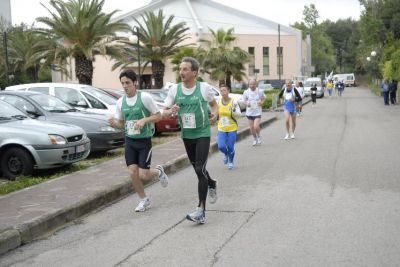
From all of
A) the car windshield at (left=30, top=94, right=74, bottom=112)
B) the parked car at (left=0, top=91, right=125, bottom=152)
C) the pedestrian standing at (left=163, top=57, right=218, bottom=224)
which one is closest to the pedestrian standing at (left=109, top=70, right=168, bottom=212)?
the pedestrian standing at (left=163, top=57, right=218, bottom=224)

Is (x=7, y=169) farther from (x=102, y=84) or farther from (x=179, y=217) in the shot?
(x=102, y=84)

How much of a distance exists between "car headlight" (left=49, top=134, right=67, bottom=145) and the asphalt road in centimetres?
191

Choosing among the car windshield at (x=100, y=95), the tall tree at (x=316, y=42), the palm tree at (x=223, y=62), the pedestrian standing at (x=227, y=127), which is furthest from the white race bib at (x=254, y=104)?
the tall tree at (x=316, y=42)

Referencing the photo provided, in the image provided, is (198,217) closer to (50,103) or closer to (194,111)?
(194,111)

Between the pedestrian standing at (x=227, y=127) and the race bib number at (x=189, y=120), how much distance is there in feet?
13.0

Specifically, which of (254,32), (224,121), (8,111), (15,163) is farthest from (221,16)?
(15,163)

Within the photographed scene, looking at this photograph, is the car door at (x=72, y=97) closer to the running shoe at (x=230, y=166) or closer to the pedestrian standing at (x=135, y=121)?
the running shoe at (x=230, y=166)

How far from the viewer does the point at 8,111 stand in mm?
10422

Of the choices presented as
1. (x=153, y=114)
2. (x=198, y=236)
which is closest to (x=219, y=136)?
(x=153, y=114)

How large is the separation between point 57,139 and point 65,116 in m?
2.30

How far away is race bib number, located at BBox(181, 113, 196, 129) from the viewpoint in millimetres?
6434

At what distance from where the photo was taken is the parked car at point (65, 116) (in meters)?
11.4

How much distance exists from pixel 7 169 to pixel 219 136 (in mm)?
3957

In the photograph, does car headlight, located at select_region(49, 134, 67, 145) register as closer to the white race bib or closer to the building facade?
the white race bib
